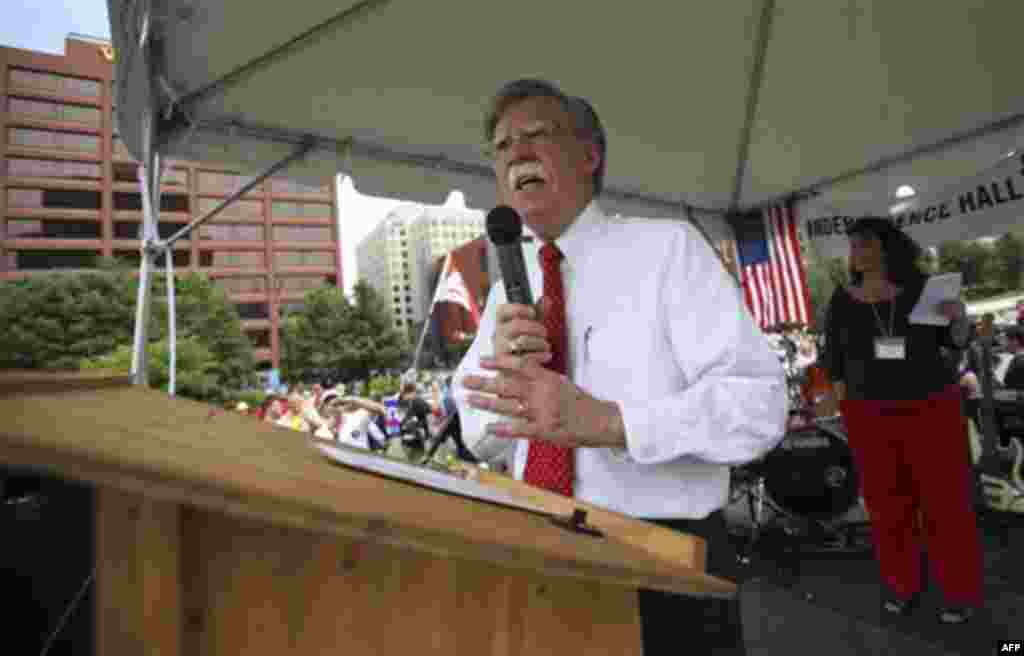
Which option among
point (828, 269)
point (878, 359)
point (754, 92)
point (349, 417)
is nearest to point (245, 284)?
point (349, 417)

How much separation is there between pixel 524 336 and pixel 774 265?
4.86m

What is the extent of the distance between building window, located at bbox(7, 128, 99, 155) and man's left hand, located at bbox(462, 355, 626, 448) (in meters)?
66.2

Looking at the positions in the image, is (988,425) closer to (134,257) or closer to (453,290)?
(453,290)

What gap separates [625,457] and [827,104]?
3.26 metres

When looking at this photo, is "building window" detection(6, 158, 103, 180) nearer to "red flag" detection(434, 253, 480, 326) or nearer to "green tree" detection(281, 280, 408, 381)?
"green tree" detection(281, 280, 408, 381)

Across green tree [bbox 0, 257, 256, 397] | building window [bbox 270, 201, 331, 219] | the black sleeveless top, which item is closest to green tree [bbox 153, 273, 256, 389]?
green tree [bbox 0, 257, 256, 397]

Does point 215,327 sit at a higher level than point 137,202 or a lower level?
lower

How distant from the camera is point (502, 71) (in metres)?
2.88

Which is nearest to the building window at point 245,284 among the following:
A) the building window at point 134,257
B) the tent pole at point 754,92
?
the building window at point 134,257

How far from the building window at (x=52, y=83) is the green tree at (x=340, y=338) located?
2587cm

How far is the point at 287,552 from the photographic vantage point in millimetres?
461

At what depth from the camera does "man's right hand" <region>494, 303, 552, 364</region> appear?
0.91 m

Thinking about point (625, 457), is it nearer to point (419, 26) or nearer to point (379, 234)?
point (419, 26)

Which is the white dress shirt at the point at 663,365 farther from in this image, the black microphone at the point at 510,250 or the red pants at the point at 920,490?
the red pants at the point at 920,490
